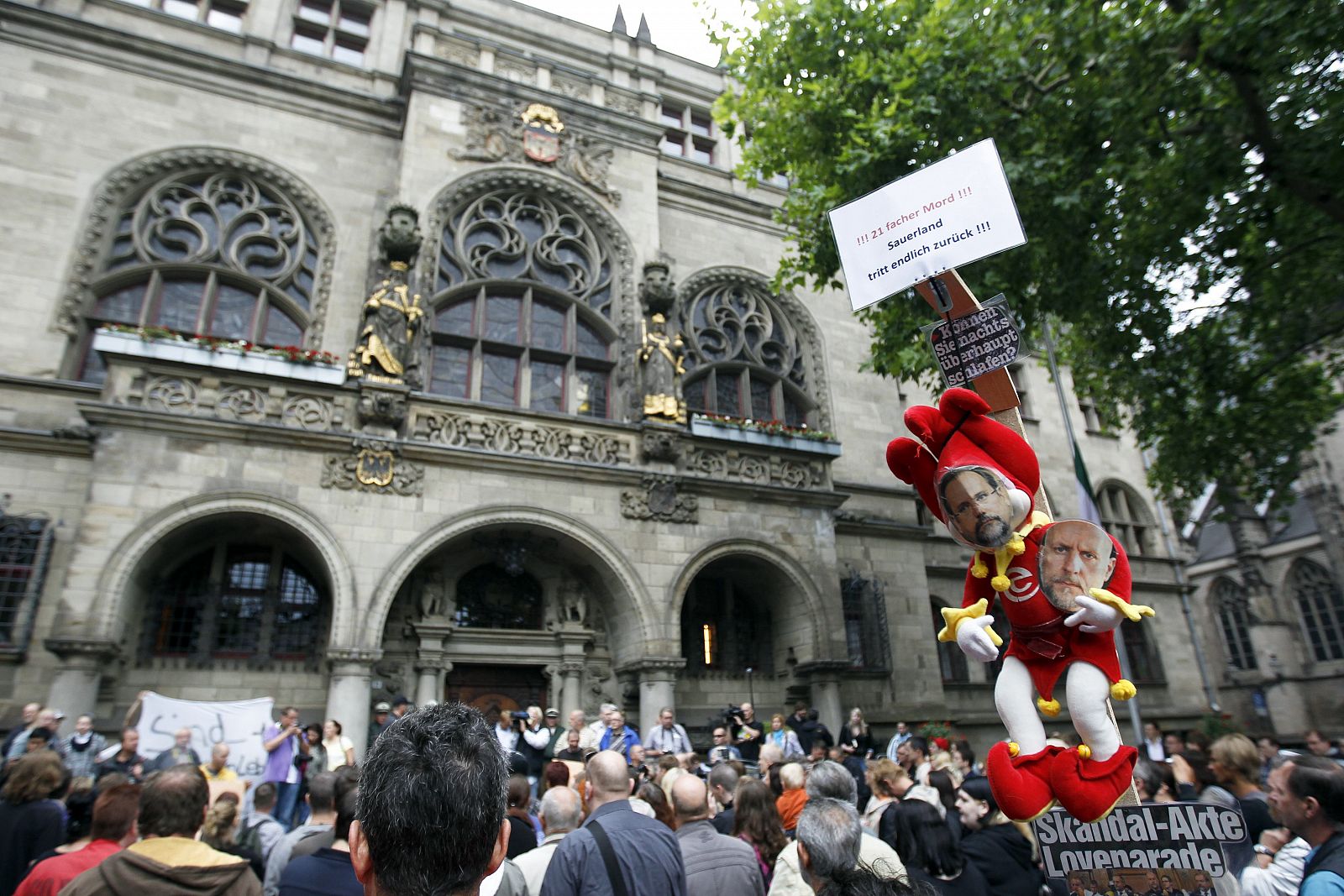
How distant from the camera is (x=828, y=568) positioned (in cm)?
1447

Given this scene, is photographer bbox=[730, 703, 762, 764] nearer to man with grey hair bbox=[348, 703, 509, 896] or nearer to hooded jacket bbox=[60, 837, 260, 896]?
hooded jacket bbox=[60, 837, 260, 896]

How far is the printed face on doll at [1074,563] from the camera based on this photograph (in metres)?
2.64

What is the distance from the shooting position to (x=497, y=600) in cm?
1355

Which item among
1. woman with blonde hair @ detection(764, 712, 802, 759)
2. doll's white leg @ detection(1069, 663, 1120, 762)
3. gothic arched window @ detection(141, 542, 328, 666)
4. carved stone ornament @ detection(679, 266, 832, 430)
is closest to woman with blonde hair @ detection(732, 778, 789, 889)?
doll's white leg @ detection(1069, 663, 1120, 762)

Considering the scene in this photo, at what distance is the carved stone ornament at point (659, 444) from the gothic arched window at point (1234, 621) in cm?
2626

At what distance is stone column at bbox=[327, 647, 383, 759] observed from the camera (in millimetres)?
10711

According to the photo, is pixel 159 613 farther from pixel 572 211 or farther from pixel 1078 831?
pixel 1078 831

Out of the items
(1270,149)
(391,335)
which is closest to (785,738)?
(391,335)

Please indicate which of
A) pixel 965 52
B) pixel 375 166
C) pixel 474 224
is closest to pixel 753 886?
pixel 965 52

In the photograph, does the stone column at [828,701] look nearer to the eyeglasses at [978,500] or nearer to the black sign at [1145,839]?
the black sign at [1145,839]

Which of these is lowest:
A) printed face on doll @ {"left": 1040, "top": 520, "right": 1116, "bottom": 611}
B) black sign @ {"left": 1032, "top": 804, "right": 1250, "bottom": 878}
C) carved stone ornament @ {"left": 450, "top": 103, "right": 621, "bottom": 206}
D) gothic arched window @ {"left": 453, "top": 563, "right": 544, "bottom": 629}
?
black sign @ {"left": 1032, "top": 804, "right": 1250, "bottom": 878}

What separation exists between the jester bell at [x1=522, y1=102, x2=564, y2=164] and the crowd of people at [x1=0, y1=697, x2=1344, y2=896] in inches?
508

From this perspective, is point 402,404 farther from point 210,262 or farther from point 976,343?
point 976,343

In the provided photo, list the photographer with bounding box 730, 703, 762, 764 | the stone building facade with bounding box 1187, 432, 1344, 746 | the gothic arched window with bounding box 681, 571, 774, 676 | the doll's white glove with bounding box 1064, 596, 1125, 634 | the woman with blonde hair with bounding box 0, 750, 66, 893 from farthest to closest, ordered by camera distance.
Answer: the stone building facade with bounding box 1187, 432, 1344, 746, the gothic arched window with bounding box 681, 571, 774, 676, the photographer with bounding box 730, 703, 762, 764, the woman with blonde hair with bounding box 0, 750, 66, 893, the doll's white glove with bounding box 1064, 596, 1125, 634
